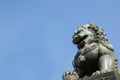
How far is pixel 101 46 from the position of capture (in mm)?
10227

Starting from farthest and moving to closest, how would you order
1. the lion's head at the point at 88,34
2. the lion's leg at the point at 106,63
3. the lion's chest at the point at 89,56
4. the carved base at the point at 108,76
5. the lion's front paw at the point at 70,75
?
1. the lion's head at the point at 88,34
2. the lion's chest at the point at 89,56
3. the lion's front paw at the point at 70,75
4. the lion's leg at the point at 106,63
5. the carved base at the point at 108,76

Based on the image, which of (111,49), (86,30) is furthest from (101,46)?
(86,30)

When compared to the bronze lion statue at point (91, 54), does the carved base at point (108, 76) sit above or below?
below

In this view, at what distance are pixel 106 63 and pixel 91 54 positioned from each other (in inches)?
20.8

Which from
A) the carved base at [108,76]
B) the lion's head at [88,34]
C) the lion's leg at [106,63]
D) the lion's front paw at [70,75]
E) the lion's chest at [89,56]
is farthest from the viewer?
the lion's head at [88,34]

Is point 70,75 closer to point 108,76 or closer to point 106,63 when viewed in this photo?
point 106,63

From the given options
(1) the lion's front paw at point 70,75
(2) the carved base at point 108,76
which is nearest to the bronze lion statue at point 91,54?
(1) the lion's front paw at point 70,75

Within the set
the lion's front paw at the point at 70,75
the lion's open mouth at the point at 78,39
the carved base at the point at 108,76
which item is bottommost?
the carved base at the point at 108,76

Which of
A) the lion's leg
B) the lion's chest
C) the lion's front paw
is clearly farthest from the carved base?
the lion's chest

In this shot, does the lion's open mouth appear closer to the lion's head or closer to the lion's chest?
the lion's head

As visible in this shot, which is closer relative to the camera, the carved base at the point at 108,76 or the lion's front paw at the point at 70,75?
the carved base at the point at 108,76

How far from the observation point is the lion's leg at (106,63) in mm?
9695

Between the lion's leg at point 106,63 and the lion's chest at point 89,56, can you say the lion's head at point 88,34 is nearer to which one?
the lion's chest at point 89,56

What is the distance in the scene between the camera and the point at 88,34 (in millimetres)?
10891
